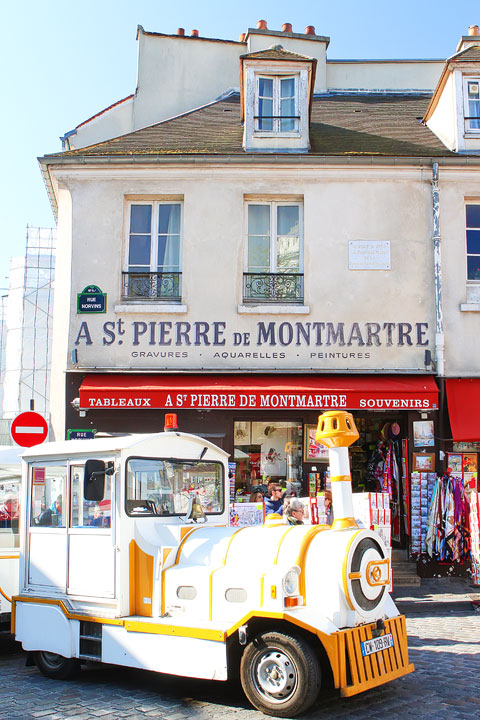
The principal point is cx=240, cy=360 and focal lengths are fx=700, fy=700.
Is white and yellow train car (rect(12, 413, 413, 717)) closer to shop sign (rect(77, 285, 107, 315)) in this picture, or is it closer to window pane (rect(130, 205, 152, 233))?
shop sign (rect(77, 285, 107, 315))

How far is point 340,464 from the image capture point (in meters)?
5.54

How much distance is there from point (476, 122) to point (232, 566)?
33.7ft

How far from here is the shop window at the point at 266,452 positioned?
11.9 metres

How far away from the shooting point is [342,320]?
1180 cm

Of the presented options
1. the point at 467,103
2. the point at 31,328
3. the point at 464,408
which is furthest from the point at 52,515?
the point at 31,328

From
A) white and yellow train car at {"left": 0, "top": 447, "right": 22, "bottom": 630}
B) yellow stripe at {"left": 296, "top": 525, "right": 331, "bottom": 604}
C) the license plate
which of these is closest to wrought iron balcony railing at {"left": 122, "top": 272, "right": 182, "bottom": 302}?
white and yellow train car at {"left": 0, "top": 447, "right": 22, "bottom": 630}

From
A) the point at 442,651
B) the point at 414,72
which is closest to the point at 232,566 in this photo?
the point at 442,651

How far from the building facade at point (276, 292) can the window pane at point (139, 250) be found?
38 mm

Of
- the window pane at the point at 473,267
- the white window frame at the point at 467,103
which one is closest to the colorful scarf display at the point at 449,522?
the window pane at the point at 473,267

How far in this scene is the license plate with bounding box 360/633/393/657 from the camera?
507 cm

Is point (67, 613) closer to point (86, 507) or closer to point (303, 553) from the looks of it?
point (86, 507)

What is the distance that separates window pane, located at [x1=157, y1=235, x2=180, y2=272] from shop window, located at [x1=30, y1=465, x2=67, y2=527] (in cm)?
620

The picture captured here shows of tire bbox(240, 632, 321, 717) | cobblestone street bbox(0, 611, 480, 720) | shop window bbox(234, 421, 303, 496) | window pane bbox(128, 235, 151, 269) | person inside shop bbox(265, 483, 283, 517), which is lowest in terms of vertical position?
cobblestone street bbox(0, 611, 480, 720)

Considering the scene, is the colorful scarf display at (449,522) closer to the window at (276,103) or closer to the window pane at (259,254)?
the window pane at (259,254)
